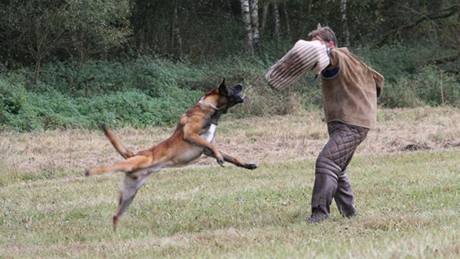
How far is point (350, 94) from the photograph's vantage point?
8125 millimetres

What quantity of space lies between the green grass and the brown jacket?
1009 mm

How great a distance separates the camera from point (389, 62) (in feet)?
94.4

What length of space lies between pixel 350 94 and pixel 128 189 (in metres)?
2.45

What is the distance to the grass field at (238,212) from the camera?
22.1 ft

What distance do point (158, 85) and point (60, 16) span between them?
362 centimetres

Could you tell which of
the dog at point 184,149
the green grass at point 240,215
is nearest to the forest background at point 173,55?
the green grass at point 240,215

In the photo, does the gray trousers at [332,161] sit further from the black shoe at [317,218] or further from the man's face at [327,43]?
the man's face at [327,43]

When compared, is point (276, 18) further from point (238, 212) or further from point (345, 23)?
point (238, 212)

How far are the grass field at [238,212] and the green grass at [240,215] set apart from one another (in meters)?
0.01

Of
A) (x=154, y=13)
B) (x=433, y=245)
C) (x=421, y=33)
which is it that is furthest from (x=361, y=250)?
(x=154, y=13)

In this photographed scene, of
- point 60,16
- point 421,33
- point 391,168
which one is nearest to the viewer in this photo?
point 391,168

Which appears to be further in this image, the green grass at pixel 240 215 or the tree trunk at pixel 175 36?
the tree trunk at pixel 175 36

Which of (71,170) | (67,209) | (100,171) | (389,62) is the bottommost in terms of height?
(389,62)

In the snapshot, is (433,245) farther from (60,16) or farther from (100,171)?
(60,16)
